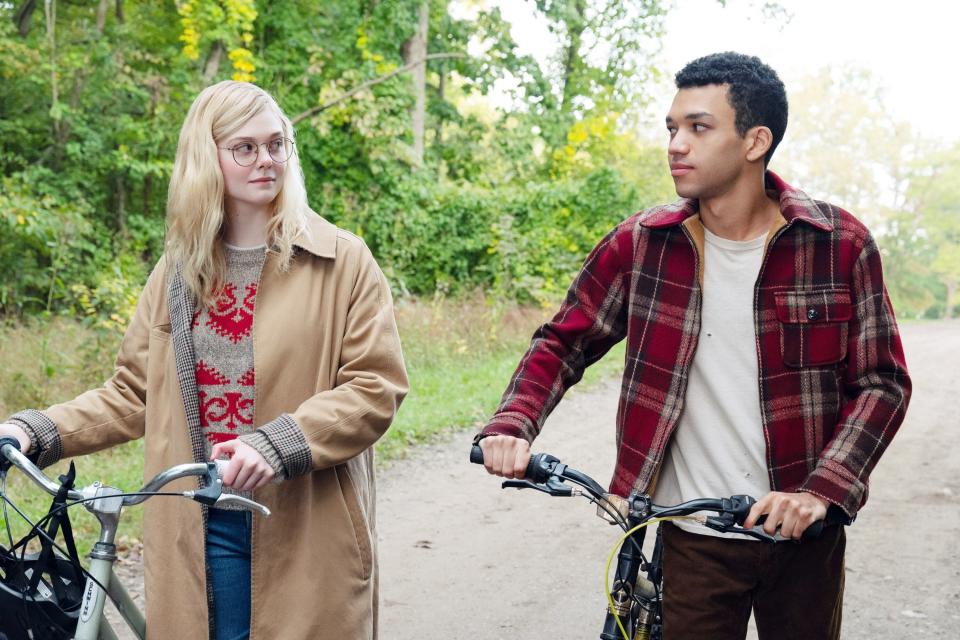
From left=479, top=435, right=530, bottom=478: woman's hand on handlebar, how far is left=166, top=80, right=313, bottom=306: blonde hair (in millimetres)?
753

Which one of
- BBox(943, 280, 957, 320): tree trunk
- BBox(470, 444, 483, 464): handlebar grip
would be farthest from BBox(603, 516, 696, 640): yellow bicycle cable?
BBox(943, 280, 957, 320): tree trunk

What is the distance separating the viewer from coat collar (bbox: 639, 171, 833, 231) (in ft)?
8.99

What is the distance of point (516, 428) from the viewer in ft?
9.03

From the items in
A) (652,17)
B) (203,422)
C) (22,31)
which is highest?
(652,17)

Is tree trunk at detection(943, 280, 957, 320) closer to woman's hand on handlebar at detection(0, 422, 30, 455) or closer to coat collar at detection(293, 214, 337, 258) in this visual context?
coat collar at detection(293, 214, 337, 258)

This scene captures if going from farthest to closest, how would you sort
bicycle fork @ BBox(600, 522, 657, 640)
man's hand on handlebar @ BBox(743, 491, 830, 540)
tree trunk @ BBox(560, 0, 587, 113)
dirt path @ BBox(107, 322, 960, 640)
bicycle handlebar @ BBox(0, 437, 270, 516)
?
tree trunk @ BBox(560, 0, 587, 113) < dirt path @ BBox(107, 322, 960, 640) < bicycle fork @ BBox(600, 522, 657, 640) < man's hand on handlebar @ BBox(743, 491, 830, 540) < bicycle handlebar @ BBox(0, 437, 270, 516)

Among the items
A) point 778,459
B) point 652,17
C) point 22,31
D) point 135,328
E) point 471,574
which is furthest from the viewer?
point 652,17

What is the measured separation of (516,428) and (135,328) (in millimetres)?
1117

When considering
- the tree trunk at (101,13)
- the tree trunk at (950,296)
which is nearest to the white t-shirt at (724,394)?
the tree trunk at (101,13)

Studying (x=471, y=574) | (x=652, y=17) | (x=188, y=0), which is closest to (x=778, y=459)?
(x=471, y=574)

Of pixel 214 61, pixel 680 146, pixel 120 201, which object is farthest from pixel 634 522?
pixel 214 61

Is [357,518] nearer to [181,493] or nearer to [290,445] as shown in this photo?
[290,445]

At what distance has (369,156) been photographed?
19.0 m

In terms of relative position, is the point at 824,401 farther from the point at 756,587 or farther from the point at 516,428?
the point at 516,428
